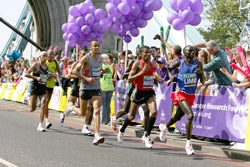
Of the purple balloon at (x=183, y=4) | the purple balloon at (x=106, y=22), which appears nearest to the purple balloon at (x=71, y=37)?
the purple balloon at (x=106, y=22)

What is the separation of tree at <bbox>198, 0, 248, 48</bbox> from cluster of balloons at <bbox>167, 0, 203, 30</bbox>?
3770 cm

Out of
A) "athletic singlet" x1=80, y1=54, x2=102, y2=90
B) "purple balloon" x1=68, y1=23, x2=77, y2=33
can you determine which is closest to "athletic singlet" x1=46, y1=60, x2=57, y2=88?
"athletic singlet" x1=80, y1=54, x2=102, y2=90

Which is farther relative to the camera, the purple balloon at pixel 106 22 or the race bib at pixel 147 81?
the purple balloon at pixel 106 22

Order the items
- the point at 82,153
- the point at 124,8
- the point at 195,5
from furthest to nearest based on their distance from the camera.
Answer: the point at 124,8 → the point at 195,5 → the point at 82,153

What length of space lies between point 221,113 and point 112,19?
6880mm

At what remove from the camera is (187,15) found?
13.2m

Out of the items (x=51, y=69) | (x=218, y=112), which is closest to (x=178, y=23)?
(x=51, y=69)

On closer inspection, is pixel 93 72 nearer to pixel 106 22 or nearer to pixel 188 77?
pixel 188 77

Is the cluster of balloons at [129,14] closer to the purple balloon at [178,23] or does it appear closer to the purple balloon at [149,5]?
the purple balloon at [149,5]

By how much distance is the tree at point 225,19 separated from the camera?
50.7m

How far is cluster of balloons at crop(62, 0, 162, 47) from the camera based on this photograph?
50.0 feet

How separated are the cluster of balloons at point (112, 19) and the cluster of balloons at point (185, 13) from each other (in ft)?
5.95

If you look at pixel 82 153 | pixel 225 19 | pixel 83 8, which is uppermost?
pixel 225 19

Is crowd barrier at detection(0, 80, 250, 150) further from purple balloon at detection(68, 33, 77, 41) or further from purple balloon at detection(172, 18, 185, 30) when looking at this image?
purple balloon at detection(68, 33, 77, 41)
